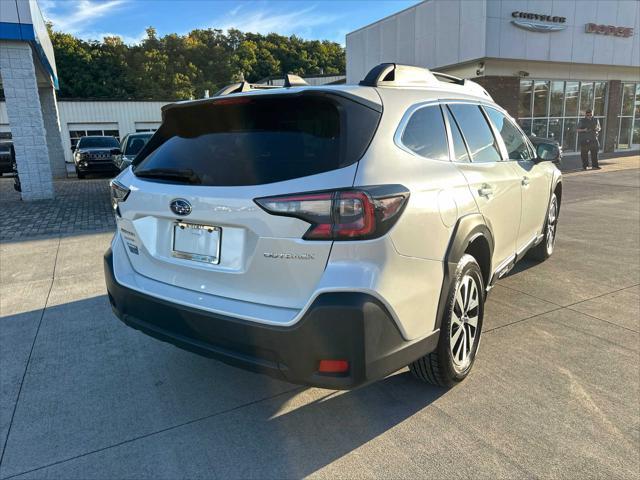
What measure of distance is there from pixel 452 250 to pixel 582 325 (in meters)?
2.02

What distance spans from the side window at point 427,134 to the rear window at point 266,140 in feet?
1.03

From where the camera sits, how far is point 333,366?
2.21 m

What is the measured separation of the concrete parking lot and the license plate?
3.20 feet

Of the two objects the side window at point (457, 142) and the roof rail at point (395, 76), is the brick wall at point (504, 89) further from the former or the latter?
the roof rail at point (395, 76)

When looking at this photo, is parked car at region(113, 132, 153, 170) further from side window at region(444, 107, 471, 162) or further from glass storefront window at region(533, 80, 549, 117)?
glass storefront window at region(533, 80, 549, 117)

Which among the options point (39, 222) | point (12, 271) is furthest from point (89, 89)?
point (12, 271)

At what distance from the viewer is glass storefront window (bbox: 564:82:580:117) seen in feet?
70.2

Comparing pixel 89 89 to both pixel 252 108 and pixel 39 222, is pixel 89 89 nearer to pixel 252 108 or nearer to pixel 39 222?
pixel 39 222

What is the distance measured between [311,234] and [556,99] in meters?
22.4

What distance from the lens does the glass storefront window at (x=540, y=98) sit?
66.9 feet

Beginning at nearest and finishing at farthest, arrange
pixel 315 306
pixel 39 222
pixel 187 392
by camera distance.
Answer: pixel 315 306 → pixel 187 392 → pixel 39 222

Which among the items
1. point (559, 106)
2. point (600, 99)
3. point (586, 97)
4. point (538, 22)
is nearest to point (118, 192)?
point (538, 22)

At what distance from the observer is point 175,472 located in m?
2.38

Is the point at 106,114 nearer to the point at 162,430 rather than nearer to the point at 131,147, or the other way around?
the point at 131,147
